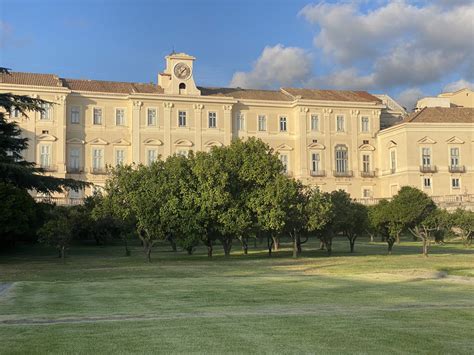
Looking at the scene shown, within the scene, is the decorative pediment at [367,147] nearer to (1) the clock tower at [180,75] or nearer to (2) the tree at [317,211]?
(1) the clock tower at [180,75]

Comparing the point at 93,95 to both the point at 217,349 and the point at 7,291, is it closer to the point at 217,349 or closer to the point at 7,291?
the point at 7,291

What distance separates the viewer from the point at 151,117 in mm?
70125

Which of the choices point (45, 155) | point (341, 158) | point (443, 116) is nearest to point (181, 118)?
point (45, 155)

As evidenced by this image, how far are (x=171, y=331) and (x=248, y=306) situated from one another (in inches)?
147

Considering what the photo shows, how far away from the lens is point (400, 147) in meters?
73.4

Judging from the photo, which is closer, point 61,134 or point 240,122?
point 61,134

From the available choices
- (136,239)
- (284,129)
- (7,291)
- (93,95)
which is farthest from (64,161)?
(7,291)

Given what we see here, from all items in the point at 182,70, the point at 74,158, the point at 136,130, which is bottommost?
the point at 74,158

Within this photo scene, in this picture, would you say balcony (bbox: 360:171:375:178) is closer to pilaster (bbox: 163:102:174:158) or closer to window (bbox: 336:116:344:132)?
window (bbox: 336:116:344:132)

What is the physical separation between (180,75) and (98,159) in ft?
43.9

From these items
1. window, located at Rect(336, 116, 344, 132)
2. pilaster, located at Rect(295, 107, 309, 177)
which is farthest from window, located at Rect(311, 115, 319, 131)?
window, located at Rect(336, 116, 344, 132)

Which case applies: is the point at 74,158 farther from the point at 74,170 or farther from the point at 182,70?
the point at 182,70

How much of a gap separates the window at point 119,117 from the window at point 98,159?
3653 mm

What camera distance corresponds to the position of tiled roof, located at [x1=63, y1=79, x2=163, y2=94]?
229ft
